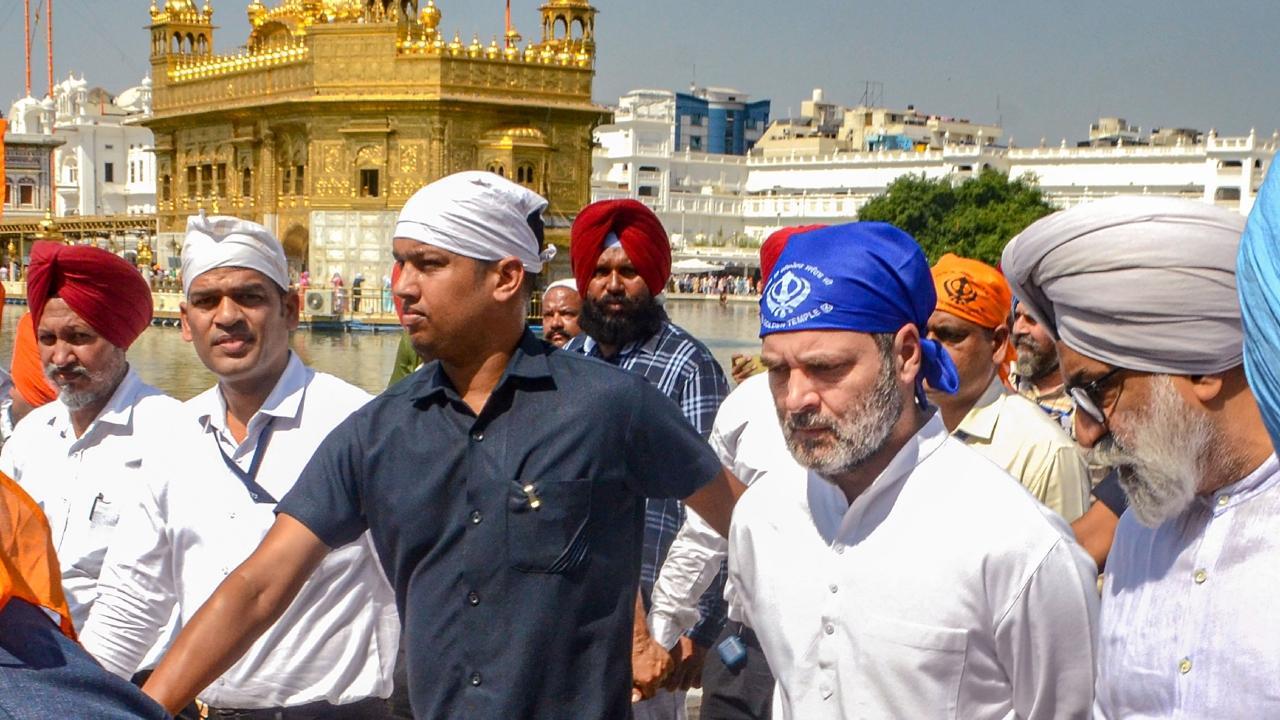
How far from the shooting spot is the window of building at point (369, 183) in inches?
1362

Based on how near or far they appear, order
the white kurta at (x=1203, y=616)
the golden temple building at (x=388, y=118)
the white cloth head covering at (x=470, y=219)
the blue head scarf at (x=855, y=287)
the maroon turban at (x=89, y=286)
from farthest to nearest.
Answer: the golden temple building at (x=388, y=118) → the maroon turban at (x=89, y=286) → the white cloth head covering at (x=470, y=219) → the blue head scarf at (x=855, y=287) → the white kurta at (x=1203, y=616)

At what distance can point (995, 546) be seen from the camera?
7.84 feet

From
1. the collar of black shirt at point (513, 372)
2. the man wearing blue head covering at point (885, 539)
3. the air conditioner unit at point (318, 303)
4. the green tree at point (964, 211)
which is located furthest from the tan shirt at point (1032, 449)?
the green tree at point (964, 211)

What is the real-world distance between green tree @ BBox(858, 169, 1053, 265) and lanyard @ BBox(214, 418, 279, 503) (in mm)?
48323

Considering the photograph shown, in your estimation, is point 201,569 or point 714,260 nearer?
point 201,569

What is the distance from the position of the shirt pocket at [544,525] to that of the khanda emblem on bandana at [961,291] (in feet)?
6.71

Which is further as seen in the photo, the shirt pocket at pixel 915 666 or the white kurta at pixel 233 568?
the white kurta at pixel 233 568

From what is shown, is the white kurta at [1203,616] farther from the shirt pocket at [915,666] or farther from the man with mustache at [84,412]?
the man with mustache at [84,412]

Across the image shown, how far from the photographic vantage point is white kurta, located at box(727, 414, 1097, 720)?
2400mm

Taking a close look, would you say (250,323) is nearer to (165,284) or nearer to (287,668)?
(287,668)

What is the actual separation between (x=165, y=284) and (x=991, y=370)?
33.7m

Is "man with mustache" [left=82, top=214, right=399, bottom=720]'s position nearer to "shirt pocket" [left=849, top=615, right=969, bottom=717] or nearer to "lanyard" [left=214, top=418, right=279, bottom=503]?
"lanyard" [left=214, top=418, right=279, bottom=503]

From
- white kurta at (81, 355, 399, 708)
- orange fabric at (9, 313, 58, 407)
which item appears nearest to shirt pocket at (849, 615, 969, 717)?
white kurta at (81, 355, 399, 708)

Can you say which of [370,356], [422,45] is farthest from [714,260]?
[370,356]
